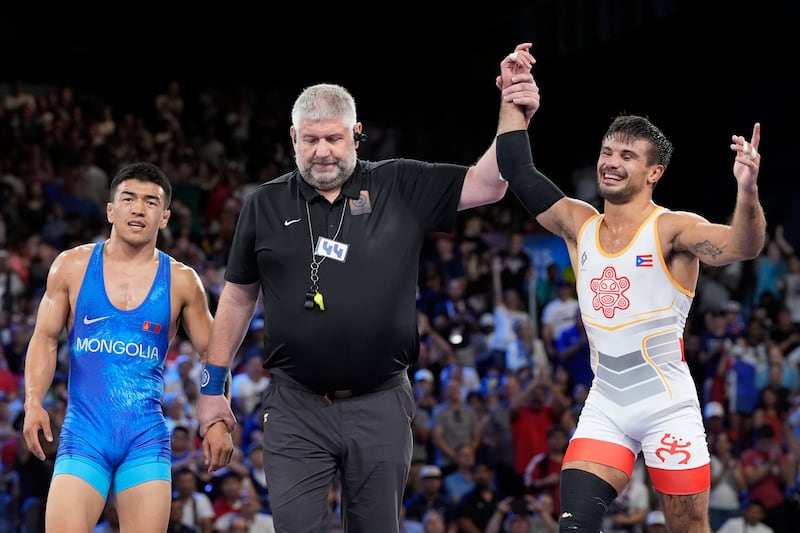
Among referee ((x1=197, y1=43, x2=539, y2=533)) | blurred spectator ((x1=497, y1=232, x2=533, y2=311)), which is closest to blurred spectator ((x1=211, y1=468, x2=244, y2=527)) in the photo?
blurred spectator ((x1=497, y1=232, x2=533, y2=311))

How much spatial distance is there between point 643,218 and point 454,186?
817 millimetres

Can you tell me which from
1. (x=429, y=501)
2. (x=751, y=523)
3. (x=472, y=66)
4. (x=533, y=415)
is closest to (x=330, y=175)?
(x=429, y=501)

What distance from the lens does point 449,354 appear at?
11.2 metres

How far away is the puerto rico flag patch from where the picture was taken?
5.01 m

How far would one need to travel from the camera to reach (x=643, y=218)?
4625mm

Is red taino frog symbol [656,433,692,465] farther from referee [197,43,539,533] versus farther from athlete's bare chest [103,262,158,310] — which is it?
athlete's bare chest [103,262,158,310]

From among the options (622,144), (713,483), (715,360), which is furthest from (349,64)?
(622,144)

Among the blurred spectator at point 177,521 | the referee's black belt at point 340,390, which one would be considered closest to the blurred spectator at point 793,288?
the blurred spectator at point 177,521

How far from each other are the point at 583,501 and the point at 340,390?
107 cm

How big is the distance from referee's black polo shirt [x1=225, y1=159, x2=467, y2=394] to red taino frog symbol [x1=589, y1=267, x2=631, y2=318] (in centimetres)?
68

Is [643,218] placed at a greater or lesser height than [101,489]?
greater

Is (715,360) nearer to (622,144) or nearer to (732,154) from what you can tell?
(732,154)

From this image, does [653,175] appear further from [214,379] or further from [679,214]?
[214,379]

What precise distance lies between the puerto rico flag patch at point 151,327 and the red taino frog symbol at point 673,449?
90.6 inches
